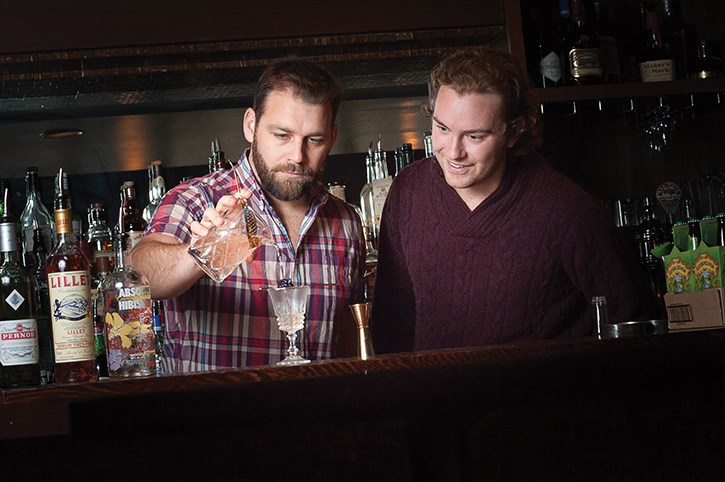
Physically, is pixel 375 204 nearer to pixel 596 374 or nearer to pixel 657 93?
pixel 657 93

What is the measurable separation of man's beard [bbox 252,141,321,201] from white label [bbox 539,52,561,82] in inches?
32.3

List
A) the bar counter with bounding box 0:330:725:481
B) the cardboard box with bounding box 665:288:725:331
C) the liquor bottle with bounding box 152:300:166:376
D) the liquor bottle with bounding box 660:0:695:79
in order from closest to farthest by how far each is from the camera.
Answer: the bar counter with bounding box 0:330:725:481 → the cardboard box with bounding box 665:288:725:331 → the liquor bottle with bounding box 152:300:166:376 → the liquor bottle with bounding box 660:0:695:79

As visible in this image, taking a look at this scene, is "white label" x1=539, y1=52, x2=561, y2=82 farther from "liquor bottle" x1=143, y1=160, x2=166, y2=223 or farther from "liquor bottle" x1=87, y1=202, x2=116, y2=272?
"liquor bottle" x1=87, y1=202, x2=116, y2=272

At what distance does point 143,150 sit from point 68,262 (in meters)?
1.21

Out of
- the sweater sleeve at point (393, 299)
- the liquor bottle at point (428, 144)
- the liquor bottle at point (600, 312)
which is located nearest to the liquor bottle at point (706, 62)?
the liquor bottle at point (428, 144)

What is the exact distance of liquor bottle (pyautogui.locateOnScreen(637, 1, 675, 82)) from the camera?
8.11 feet

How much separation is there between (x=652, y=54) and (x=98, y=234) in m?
1.57

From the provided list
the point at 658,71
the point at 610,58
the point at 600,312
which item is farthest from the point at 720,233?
the point at 600,312

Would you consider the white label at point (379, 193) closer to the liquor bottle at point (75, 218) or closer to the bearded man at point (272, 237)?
the bearded man at point (272, 237)

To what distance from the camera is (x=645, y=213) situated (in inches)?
105

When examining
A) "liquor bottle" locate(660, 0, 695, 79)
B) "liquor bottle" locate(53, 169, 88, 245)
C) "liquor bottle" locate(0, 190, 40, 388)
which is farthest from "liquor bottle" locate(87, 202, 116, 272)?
"liquor bottle" locate(660, 0, 695, 79)

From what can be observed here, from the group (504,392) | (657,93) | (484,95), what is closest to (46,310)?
(484,95)

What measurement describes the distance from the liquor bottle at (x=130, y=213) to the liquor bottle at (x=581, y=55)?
1.16 metres

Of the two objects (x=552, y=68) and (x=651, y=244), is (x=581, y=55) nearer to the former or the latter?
(x=552, y=68)
